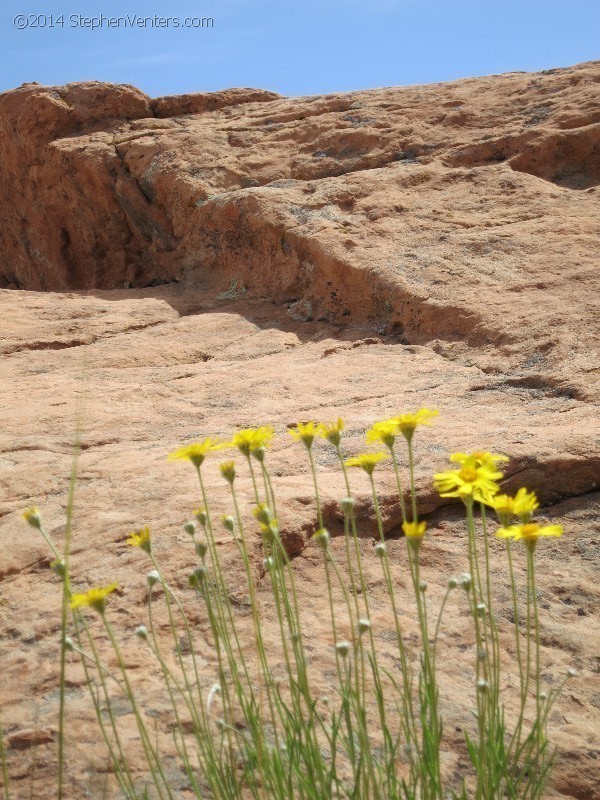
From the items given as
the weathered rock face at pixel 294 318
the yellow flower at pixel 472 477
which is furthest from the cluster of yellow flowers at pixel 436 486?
the weathered rock face at pixel 294 318

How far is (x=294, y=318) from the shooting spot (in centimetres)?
529

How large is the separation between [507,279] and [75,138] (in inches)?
183

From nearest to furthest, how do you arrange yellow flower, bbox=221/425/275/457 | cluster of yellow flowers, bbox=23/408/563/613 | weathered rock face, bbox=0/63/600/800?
cluster of yellow flowers, bbox=23/408/563/613, yellow flower, bbox=221/425/275/457, weathered rock face, bbox=0/63/600/800

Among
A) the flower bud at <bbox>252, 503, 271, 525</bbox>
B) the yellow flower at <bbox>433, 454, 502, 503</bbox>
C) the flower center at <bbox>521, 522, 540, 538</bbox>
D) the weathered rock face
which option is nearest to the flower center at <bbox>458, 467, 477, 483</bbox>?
the yellow flower at <bbox>433, 454, 502, 503</bbox>

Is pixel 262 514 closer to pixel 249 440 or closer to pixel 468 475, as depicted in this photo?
pixel 249 440

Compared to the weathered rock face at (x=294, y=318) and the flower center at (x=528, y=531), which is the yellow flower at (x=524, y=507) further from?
the weathered rock face at (x=294, y=318)

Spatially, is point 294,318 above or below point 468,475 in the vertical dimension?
above

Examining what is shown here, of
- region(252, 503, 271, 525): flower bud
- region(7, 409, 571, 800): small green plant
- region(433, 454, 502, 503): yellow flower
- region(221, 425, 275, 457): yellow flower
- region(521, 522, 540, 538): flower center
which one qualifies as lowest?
region(7, 409, 571, 800): small green plant

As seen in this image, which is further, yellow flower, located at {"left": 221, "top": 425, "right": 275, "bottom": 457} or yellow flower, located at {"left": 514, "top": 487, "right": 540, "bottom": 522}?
yellow flower, located at {"left": 221, "top": 425, "right": 275, "bottom": 457}

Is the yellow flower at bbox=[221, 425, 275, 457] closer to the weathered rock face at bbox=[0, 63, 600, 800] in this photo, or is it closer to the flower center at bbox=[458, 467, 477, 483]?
the flower center at bbox=[458, 467, 477, 483]

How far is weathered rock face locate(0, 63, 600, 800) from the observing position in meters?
2.22

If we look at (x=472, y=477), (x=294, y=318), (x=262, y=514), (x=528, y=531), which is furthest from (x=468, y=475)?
(x=294, y=318)

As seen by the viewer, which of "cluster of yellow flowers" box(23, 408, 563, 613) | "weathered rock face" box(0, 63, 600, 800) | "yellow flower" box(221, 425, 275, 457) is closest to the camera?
"cluster of yellow flowers" box(23, 408, 563, 613)

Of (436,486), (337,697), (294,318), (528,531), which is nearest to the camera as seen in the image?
(528,531)
